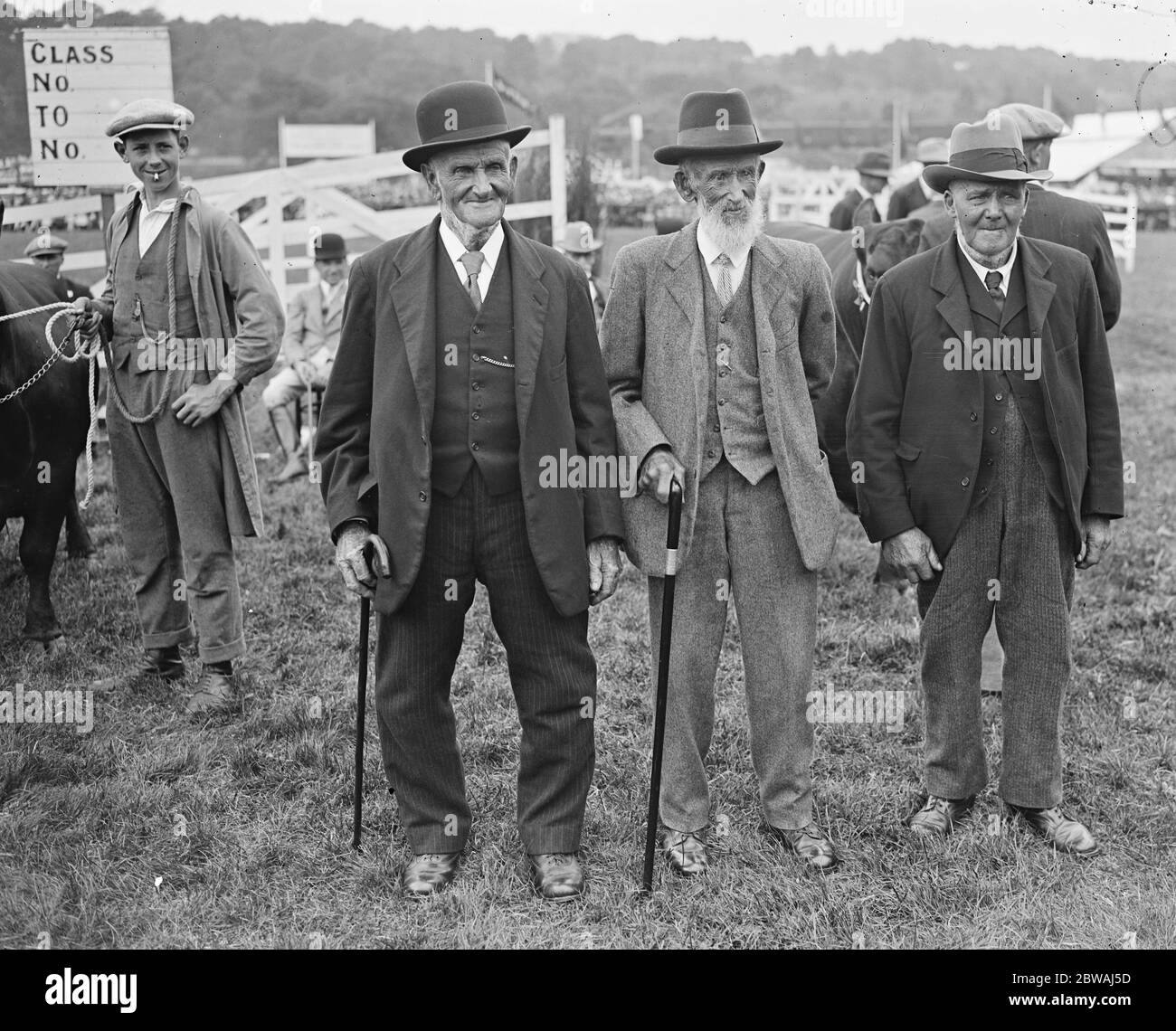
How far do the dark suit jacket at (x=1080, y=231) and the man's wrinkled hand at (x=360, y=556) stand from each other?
122 inches

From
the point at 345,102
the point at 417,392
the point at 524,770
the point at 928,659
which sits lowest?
the point at 524,770

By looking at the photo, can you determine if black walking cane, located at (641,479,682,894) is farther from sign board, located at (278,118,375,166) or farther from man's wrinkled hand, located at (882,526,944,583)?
sign board, located at (278,118,375,166)

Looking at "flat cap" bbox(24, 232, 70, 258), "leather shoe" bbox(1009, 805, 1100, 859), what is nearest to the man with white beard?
"leather shoe" bbox(1009, 805, 1100, 859)

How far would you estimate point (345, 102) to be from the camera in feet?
128

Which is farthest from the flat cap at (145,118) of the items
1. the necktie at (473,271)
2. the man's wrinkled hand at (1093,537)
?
the man's wrinkled hand at (1093,537)

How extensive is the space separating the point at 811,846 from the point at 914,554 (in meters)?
0.98

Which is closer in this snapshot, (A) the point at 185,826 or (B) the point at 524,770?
(B) the point at 524,770

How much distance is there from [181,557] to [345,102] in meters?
36.1

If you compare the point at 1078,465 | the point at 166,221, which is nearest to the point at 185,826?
the point at 166,221

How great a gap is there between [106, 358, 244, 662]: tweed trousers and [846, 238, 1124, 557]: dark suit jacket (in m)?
2.74

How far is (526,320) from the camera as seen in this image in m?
3.71

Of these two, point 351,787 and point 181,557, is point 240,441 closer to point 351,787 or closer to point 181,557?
point 181,557

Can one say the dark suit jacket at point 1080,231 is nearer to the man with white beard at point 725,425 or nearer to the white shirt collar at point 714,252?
the man with white beard at point 725,425

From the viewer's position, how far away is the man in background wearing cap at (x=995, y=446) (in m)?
4.04
